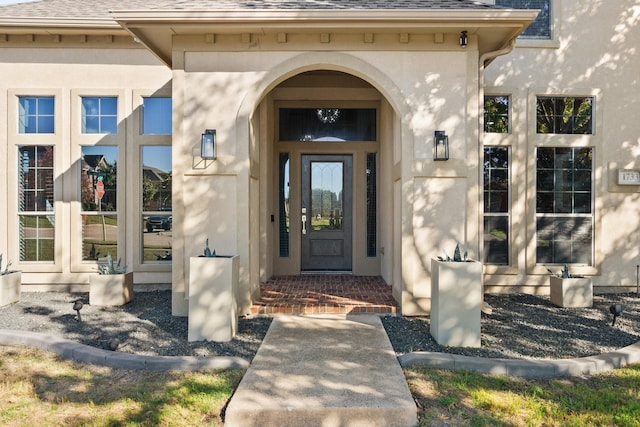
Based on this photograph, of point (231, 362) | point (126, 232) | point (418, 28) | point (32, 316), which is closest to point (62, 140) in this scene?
point (126, 232)

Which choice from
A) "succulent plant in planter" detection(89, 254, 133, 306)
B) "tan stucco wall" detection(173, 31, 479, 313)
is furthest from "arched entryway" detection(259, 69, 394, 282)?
"succulent plant in planter" detection(89, 254, 133, 306)

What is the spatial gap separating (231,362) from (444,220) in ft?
10.6

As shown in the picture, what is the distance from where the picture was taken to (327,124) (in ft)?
25.2

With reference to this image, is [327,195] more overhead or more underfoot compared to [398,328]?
more overhead

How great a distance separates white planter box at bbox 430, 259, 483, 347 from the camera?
4273mm

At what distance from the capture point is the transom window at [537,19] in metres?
6.95

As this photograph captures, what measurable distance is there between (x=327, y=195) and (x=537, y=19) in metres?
4.92

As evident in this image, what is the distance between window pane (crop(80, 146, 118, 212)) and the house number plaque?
888 cm

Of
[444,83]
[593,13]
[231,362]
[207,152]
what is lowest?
[231,362]

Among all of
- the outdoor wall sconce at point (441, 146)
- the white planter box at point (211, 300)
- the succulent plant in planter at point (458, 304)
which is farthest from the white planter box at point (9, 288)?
the outdoor wall sconce at point (441, 146)

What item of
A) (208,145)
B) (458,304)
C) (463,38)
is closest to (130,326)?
(208,145)

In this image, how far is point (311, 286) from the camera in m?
6.58

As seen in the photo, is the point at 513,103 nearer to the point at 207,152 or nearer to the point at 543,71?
the point at 543,71

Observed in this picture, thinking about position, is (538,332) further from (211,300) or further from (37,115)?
(37,115)
